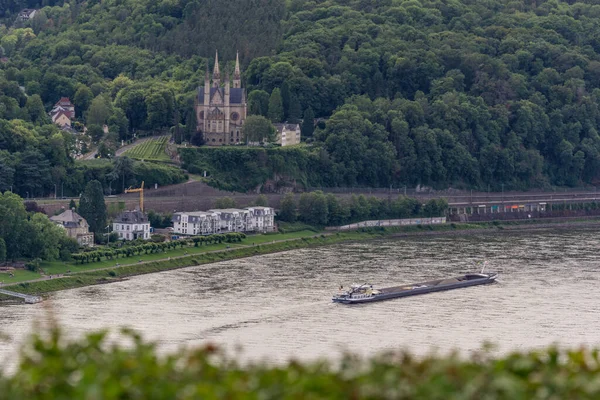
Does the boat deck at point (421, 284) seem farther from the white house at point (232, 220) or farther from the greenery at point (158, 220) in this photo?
the greenery at point (158, 220)

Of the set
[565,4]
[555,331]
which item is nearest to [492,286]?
[555,331]

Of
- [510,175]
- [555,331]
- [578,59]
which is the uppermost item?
[578,59]

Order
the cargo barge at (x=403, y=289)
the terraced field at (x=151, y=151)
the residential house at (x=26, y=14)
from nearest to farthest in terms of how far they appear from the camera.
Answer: the cargo barge at (x=403, y=289), the terraced field at (x=151, y=151), the residential house at (x=26, y=14)

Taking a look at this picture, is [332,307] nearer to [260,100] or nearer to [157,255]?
[157,255]

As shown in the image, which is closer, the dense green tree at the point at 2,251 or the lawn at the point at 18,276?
the lawn at the point at 18,276

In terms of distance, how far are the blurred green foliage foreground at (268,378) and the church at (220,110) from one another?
83473 mm

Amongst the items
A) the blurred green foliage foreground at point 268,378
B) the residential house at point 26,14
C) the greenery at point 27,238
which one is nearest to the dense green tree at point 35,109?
the greenery at point 27,238

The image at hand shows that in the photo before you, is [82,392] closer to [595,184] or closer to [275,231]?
[275,231]

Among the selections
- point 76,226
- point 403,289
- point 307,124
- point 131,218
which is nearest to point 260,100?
point 307,124

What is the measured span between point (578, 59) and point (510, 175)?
2077cm

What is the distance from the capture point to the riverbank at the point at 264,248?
66438mm

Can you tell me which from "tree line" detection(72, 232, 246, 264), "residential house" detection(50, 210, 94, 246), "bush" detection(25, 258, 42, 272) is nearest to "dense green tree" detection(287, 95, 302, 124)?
"tree line" detection(72, 232, 246, 264)

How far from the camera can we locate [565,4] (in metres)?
152

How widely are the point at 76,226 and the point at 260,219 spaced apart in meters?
15.6
